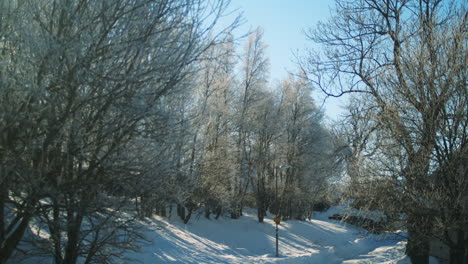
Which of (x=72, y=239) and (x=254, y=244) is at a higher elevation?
(x=72, y=239)

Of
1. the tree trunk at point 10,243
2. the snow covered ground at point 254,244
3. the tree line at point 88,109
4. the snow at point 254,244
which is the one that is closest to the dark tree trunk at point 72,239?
the tree line at point 88,109

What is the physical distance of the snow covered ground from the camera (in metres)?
12.5

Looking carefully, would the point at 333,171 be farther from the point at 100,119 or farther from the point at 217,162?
the point at 217,162

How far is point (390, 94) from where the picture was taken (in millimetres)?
7469

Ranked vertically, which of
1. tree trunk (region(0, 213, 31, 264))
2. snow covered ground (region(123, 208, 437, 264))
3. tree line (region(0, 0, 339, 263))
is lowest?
snow covered ground (region(123, 208, 437, 264))

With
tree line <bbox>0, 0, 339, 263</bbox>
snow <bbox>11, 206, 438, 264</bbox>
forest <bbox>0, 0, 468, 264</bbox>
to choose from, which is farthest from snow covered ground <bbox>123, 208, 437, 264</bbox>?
tree line <bbox>0, 0, 339, 263</bbox>

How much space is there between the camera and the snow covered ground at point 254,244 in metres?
12.5

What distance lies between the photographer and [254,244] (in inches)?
805

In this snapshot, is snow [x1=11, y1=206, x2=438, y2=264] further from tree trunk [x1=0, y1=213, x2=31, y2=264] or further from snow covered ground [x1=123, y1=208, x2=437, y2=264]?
tree trunk [x1=0, y1=213, x2=31, y2=264]

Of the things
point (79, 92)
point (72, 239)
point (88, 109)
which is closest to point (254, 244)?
point (72, 239)

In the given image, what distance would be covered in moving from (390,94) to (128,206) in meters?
5.49

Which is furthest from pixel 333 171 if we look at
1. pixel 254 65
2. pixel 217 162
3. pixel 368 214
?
pixel 254 65

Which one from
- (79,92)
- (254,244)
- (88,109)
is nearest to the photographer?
(79,92)

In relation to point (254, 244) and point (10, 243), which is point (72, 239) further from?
point (254, 244)
